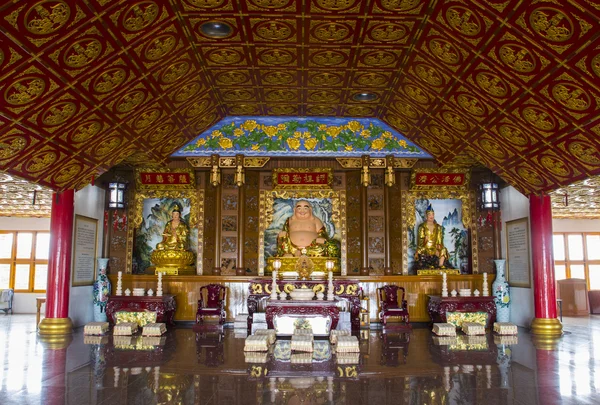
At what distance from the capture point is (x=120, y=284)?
10.8 metres

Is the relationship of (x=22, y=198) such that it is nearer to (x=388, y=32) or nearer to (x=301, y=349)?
(x=301, y=349)

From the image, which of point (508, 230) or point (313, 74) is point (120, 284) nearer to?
point (313, 74)

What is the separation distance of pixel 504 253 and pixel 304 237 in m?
4.57

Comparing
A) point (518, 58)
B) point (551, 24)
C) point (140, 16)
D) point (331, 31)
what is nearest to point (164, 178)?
point (140, 16)

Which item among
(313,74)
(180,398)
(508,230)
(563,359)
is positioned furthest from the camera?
(508,230)

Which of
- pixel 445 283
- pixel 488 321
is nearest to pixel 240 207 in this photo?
pixel 445 283

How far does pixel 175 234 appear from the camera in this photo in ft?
40.8

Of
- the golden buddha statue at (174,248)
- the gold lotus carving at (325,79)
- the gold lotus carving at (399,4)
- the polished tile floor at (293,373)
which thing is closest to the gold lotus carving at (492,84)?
the gold lotus carving at (399,4)

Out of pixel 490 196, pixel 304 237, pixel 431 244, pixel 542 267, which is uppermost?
pixel 490 196

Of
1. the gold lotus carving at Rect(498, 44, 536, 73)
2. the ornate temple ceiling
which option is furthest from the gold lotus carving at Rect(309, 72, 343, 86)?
the gold lotus carving at Rect(498, 44, 536, 73)

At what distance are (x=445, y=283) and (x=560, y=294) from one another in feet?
24.0

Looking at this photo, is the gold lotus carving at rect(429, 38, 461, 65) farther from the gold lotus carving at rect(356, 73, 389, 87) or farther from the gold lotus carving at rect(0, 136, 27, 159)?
the gold lotus carving at rect(0, 136, 27, 159)

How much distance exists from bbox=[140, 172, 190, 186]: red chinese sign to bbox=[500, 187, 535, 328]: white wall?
7290mm

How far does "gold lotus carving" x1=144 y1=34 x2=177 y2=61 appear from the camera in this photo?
7.29 metres
